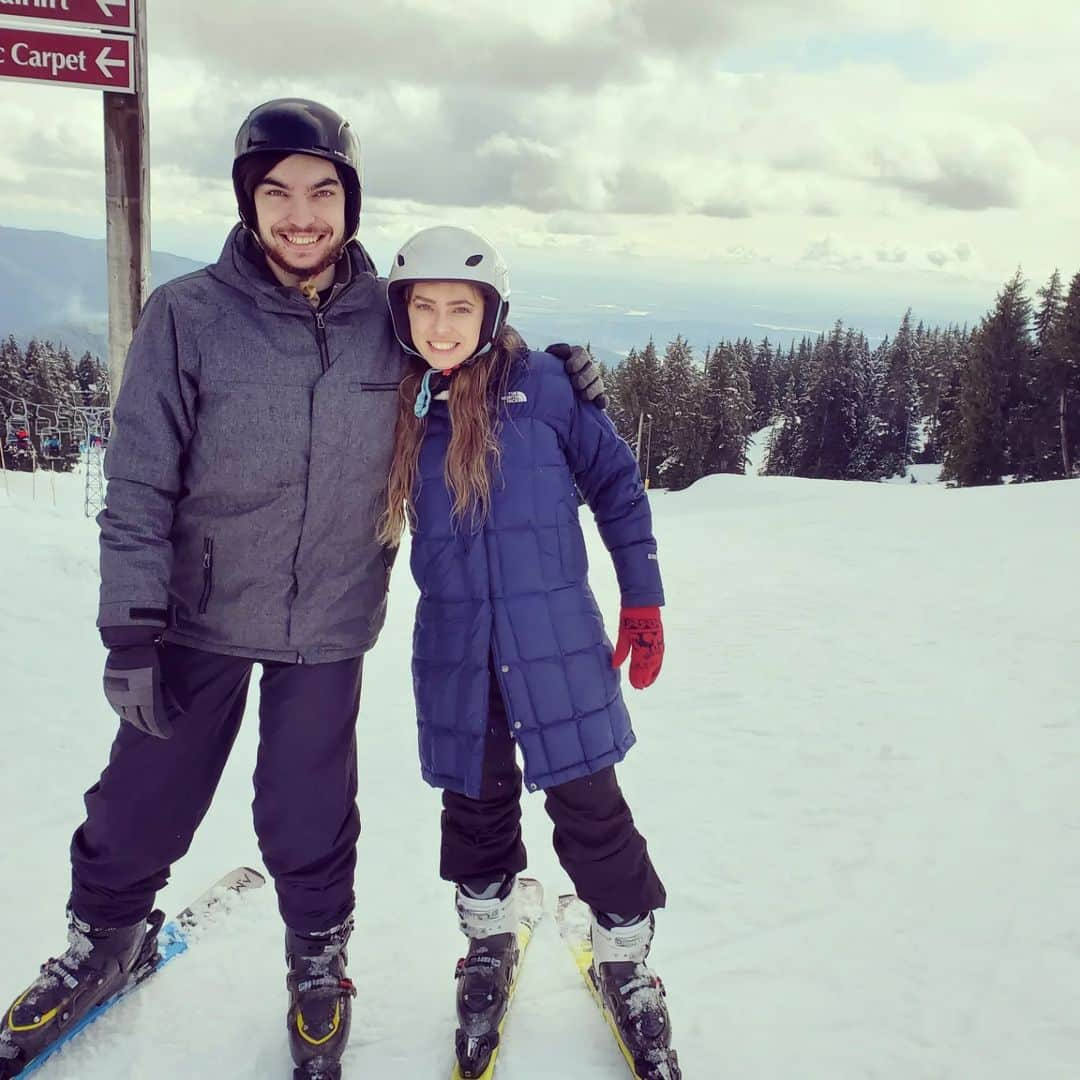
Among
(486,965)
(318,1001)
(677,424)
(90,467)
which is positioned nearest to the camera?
(318,1001)

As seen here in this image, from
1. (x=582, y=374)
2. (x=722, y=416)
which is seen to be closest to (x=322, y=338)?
(x=582, y=374)

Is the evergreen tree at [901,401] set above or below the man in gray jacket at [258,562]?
above

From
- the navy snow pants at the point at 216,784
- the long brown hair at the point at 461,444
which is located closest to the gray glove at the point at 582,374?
the long brown hair at the point at 461,444

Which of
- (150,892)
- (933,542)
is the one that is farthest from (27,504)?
(933,542)

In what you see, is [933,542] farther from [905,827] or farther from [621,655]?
[621,655]

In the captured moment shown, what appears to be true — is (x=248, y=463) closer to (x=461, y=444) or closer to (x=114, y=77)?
(x=461, y=444)

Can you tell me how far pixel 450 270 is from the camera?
7.52 feet

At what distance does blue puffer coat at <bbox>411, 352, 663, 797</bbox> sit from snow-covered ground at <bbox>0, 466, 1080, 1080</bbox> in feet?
2.81

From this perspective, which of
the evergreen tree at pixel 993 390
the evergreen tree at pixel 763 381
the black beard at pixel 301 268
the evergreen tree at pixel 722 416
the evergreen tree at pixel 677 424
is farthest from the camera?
the evergreen tree at pixel 763 381

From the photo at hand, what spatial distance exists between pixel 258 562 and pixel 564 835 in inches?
45.4

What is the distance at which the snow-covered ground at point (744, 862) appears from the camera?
2.40 metres

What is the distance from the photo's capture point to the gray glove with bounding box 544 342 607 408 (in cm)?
242

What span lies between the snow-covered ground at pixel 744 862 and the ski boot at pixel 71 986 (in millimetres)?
75

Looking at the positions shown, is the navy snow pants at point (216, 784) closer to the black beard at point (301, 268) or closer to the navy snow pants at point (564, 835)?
the navy snow pants at point (564, 835)
